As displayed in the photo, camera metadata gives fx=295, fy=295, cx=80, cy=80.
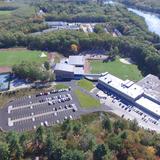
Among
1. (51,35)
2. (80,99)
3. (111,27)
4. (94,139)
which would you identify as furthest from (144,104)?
(111,27)

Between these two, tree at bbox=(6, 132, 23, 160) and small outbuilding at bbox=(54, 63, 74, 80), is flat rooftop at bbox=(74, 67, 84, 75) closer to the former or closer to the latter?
small outbuilding at bbox=(54, 63, 74, 80)

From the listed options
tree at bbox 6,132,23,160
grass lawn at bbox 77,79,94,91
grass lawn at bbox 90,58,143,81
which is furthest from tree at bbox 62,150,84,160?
→ grass lawn at bbox 90,58,143,81

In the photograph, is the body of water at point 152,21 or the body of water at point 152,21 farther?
the body of water at point 152,21

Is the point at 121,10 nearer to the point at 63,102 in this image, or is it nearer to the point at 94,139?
the point at 63,102

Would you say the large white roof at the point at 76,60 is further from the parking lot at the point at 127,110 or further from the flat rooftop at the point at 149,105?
the flat rooftop at the point at 149,105

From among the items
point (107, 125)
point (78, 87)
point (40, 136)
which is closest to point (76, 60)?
point (78, 87)

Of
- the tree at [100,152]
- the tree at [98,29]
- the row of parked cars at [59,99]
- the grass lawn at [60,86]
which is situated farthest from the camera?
the tree at [98,29]

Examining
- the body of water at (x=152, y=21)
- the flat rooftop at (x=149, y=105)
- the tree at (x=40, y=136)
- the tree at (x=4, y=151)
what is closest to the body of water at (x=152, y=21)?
the body of water at (x=152, y=21)
